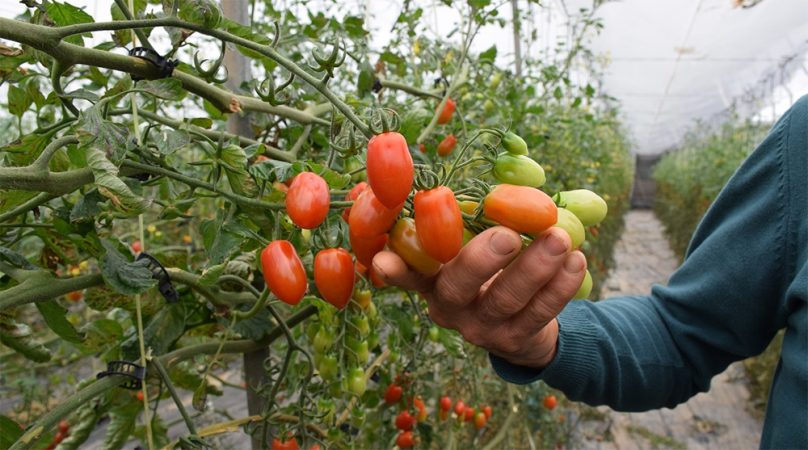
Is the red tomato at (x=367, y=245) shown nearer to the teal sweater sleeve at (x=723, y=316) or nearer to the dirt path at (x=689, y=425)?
the teal sweater sleeve at (x=723, y=316)

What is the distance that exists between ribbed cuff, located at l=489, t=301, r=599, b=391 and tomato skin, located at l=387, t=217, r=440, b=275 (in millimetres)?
414

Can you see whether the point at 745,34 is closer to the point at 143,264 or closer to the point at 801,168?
the point at 801,168

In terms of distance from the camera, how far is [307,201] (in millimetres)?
553

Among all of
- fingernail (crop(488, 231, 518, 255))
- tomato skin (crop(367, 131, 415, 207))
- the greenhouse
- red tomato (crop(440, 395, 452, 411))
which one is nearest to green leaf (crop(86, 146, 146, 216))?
the greenhouse

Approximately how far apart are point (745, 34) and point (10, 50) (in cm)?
783

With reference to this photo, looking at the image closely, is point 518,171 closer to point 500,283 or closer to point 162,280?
point 500,283

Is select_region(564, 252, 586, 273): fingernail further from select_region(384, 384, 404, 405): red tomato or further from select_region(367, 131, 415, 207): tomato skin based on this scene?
select_region(384, 384, 404, 405): red tomato

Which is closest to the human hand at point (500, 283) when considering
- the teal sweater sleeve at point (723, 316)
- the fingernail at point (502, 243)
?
the fingernail at point (502, 243)

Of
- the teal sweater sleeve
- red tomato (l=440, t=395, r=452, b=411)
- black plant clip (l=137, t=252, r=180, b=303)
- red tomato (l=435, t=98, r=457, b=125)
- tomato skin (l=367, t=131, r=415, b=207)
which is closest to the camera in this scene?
tomato skin (l=367, t=131, r=415, b=207)

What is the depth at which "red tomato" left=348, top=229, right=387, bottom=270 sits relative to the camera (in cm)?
61

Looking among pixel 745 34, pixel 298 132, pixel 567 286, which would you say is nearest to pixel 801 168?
pixel 567 286

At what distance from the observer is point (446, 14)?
5.30 meters

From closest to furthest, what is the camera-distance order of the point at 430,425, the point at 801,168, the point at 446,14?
the point at 801,168 → the point at 430,425 → the point at 446,14

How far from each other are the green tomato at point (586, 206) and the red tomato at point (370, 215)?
204mm
